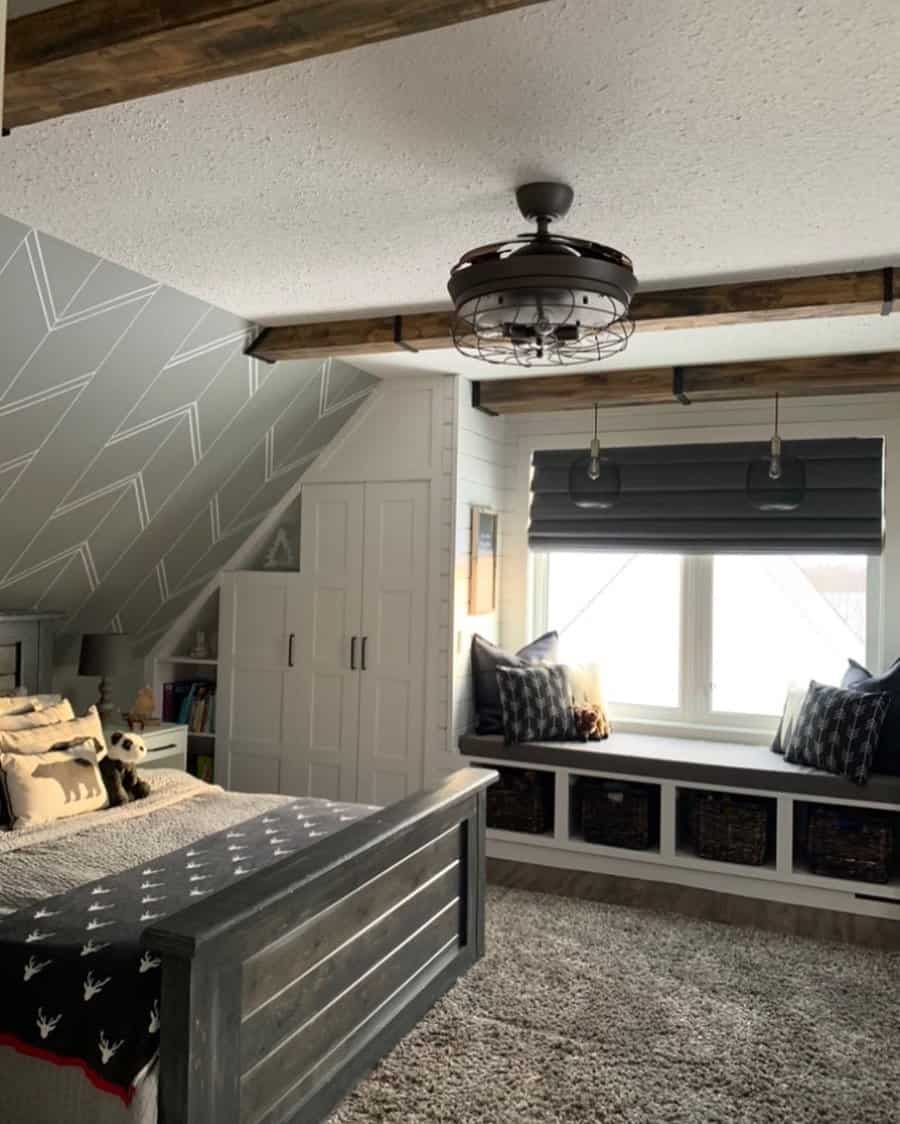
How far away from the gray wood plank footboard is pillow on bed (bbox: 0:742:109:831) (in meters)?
1.13

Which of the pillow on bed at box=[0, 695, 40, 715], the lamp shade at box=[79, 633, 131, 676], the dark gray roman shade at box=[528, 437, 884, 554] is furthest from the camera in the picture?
the dark gray roman shade at box=[528, 437, 884, 554]

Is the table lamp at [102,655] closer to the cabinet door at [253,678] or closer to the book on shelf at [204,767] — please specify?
the cabinet door at [253,678]

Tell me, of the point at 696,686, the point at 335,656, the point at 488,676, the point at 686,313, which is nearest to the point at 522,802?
the point at 488,676

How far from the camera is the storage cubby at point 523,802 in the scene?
15.1 feet

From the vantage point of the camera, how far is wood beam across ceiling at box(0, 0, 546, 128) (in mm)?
1521

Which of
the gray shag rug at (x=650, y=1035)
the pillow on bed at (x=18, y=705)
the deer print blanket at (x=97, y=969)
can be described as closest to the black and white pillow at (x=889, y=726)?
the gray shag rug at (x=650, y=1035)

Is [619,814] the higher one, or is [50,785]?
[50,785]

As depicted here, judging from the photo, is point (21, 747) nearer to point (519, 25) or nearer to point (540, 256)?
point (540, 256)

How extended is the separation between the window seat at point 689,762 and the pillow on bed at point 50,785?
1.90 metres

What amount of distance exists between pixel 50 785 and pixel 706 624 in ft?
10.6

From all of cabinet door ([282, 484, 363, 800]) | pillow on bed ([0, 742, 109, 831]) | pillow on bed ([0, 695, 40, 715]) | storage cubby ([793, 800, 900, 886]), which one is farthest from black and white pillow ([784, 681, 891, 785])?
pillow on bed ([0, 695, 40, 715])

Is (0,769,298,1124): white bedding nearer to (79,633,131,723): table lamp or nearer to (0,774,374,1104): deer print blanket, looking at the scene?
(0,774,374,1104): deer print blanket

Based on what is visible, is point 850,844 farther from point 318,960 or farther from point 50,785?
point 50,785

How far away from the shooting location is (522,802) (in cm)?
463
